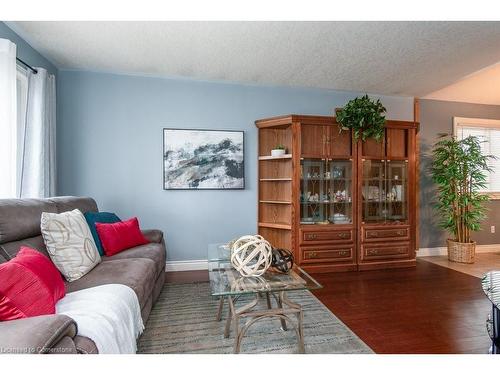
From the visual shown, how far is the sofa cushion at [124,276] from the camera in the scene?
5.72 ft

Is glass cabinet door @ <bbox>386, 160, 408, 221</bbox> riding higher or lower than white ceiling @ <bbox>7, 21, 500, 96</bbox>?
lower

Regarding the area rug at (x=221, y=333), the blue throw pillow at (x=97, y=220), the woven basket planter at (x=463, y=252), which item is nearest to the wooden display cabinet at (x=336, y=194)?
the woven basket planter at (x=463, y=252)

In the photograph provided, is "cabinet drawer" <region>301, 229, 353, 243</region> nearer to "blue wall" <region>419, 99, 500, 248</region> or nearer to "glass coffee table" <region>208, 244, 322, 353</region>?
"glass coffee table" <region>208, 244, 322, 353</region>

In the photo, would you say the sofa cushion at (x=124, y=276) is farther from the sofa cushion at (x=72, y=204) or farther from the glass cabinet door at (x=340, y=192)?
the glass cabinet door at (x=340, y=192)

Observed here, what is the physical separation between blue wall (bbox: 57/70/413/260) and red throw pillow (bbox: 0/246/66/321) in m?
2.21

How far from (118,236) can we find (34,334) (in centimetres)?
175

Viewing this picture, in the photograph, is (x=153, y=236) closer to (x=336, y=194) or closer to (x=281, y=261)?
(x=281, y=261)

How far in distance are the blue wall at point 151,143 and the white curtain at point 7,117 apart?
1.17 m

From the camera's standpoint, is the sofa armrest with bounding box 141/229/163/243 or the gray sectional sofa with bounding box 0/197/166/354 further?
the sofa armrest with bounding box 141/229/163/243

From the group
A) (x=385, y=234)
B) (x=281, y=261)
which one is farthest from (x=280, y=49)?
(x=385, y=234)

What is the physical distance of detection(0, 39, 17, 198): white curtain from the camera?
7.13 ft

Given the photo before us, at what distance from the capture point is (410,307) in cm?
251

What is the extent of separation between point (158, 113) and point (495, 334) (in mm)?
3748

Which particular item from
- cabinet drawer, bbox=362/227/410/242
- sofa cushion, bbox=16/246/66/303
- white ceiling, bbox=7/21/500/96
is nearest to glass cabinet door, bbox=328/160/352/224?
cabinet drawer, bbox=362/227/410/242
